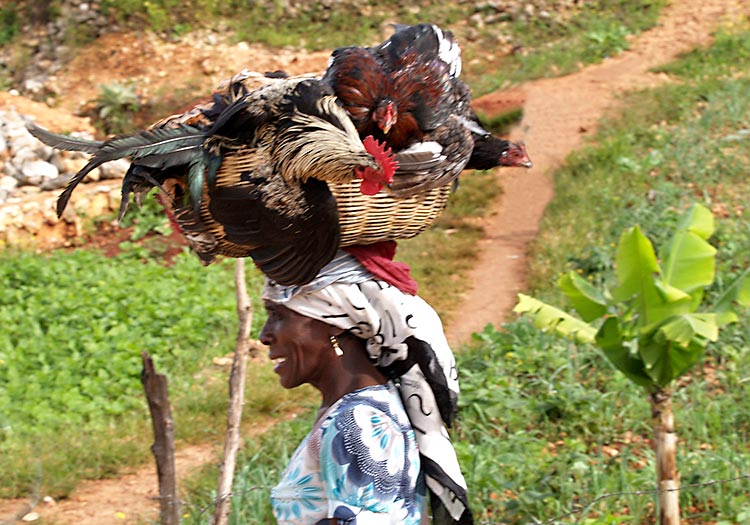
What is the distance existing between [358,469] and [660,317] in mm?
2345

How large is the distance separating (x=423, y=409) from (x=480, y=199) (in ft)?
24.0

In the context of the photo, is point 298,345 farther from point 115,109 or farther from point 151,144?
point 115,109

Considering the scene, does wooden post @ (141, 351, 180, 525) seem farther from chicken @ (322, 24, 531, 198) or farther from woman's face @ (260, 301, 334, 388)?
chicken @ (322, 24, 531, 198)

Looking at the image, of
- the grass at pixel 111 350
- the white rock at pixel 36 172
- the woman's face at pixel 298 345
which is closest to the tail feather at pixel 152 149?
the woman's face at pixel 298 345

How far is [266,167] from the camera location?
1.96 metres

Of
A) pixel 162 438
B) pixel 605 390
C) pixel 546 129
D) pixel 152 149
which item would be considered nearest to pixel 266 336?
pixel 152 149

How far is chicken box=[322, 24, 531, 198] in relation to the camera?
203 cm

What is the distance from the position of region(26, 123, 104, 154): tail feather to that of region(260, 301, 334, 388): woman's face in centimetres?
53

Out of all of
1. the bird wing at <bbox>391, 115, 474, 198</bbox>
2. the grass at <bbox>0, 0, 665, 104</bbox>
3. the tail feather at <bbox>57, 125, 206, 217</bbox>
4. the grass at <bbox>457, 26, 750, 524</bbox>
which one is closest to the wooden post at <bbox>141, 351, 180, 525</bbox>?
the tail feather at <bbox>57, 125, 206, 217</bbox>

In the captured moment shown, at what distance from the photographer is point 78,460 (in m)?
5.16

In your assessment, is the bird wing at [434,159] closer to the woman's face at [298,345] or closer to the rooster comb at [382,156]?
the rooster comb at [382,156]

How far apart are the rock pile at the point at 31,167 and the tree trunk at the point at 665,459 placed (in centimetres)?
657

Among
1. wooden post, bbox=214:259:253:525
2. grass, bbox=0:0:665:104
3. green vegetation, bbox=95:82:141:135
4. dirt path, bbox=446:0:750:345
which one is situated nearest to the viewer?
wooden post, bbox=214:259:253:525

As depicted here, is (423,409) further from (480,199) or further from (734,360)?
(480,199)
